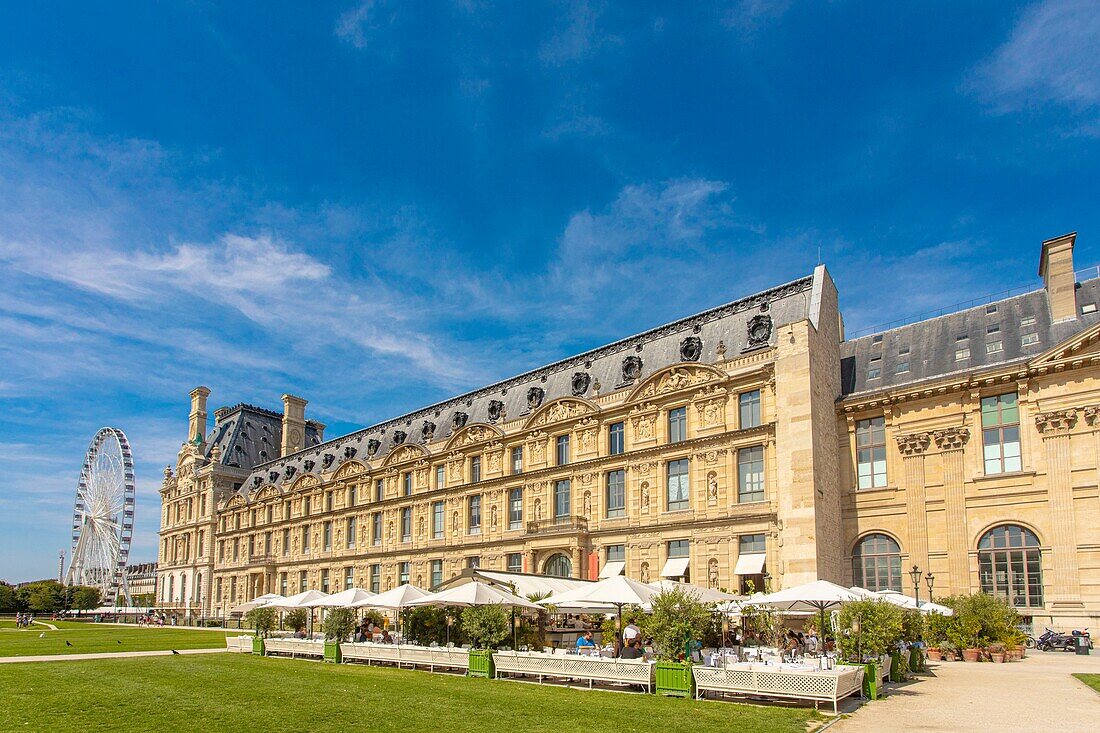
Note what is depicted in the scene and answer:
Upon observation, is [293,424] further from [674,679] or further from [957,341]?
[674,679]

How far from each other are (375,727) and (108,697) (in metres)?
7.76

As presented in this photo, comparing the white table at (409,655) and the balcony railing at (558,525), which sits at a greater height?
the balcony railing at (558,525)

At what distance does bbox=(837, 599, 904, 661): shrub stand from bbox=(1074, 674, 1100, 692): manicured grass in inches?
179

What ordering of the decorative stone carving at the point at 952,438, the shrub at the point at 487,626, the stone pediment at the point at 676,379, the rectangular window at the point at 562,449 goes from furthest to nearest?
the rectangular window at the point at 562,449 < the stone pediment at the point at 676,379 < the decorative stone carving at the point at 952,438 < the shrub at the point at 487,626

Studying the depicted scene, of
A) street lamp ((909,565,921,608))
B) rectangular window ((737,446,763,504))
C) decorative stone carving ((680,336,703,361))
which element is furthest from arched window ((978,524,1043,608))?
decorative stone carving ((680,336,703,361))

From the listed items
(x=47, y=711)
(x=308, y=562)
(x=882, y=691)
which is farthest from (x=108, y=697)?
(x=308, y=562)

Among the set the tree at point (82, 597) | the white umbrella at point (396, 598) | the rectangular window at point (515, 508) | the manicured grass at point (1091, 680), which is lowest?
the tree at point (82, 597)

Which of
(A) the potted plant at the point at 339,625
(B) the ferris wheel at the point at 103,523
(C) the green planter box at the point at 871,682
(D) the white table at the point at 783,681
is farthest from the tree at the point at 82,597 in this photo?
(C) the green planter box at the point at 871,682

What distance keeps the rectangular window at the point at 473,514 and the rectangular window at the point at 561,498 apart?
7451 mm

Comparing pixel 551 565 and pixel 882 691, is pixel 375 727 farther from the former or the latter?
pixel 551 565

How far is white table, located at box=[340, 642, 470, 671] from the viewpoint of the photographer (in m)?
27.2

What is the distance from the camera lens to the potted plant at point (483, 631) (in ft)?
82.9

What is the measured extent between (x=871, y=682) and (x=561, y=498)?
96.4ft

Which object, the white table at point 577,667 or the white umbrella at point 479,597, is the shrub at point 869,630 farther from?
the white umbrella at point 479,597
